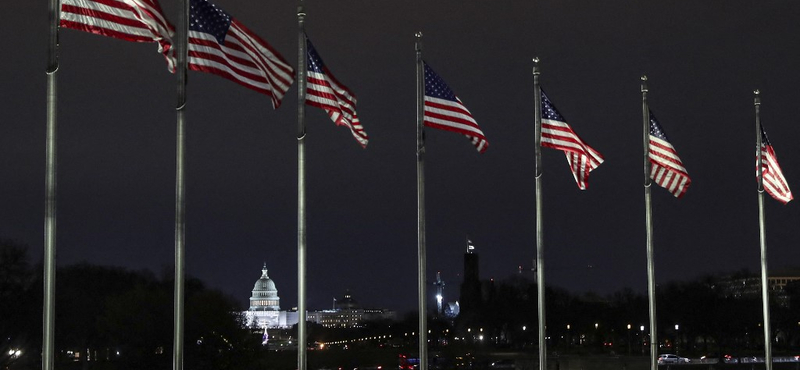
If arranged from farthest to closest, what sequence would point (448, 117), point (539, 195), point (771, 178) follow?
point (771, 178) → point (539, 195) → point (448, 117)

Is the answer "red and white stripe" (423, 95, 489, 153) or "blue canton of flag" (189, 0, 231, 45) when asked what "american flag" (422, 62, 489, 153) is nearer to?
"red and white stripe" (423, 95, 489, 153)

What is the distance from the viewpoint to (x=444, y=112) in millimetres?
31016

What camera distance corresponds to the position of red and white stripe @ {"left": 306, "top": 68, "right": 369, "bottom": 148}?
1128 inches

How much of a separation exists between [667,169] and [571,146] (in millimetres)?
4274

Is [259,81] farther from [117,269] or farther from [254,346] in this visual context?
[117,269]

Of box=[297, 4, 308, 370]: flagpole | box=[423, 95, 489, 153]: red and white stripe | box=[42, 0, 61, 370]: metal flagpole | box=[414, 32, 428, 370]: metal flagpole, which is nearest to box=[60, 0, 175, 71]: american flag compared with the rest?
box=[42, 0, 61, 370]: metal flagpole

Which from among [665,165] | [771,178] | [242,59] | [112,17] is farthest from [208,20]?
[771,178]

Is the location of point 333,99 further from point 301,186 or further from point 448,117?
point 448,117

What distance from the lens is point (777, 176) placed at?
40.7 metres

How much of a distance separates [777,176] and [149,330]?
53.4 metres

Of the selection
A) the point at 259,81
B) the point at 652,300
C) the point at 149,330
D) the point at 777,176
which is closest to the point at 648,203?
the point at 652,300

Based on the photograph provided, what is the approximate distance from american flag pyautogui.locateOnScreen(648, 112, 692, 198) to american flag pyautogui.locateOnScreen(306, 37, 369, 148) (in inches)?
463

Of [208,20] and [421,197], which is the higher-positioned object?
[208,20]

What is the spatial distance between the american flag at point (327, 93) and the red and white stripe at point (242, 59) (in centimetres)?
209
